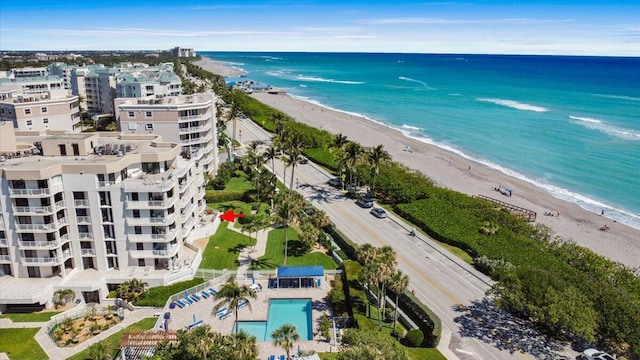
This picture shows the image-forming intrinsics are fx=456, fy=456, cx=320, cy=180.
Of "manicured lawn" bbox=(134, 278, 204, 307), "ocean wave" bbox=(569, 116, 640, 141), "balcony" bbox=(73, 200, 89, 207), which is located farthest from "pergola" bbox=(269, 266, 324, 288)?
"ocean wave" bbox=(569, 116, 640, 141)

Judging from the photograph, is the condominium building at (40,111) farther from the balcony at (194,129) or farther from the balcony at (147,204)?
the balcony at (147,204)

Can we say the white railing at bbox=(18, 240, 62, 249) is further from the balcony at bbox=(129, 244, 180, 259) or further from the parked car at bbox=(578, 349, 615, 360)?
the parked car at bbox=(578, 349, 615, 360)

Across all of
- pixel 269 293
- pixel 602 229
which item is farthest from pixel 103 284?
pixel 602 229

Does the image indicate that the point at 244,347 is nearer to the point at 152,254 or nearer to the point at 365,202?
the point at 152,254

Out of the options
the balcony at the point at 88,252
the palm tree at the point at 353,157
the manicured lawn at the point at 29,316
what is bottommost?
the manicured lawn at the point at 29,316

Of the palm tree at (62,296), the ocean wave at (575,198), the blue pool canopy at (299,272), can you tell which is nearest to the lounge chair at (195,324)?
the blue pool canopy at (299,272)

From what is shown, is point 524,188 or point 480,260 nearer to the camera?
point 480,260

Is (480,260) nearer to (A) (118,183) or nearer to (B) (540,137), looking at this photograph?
(A) (118,183)
